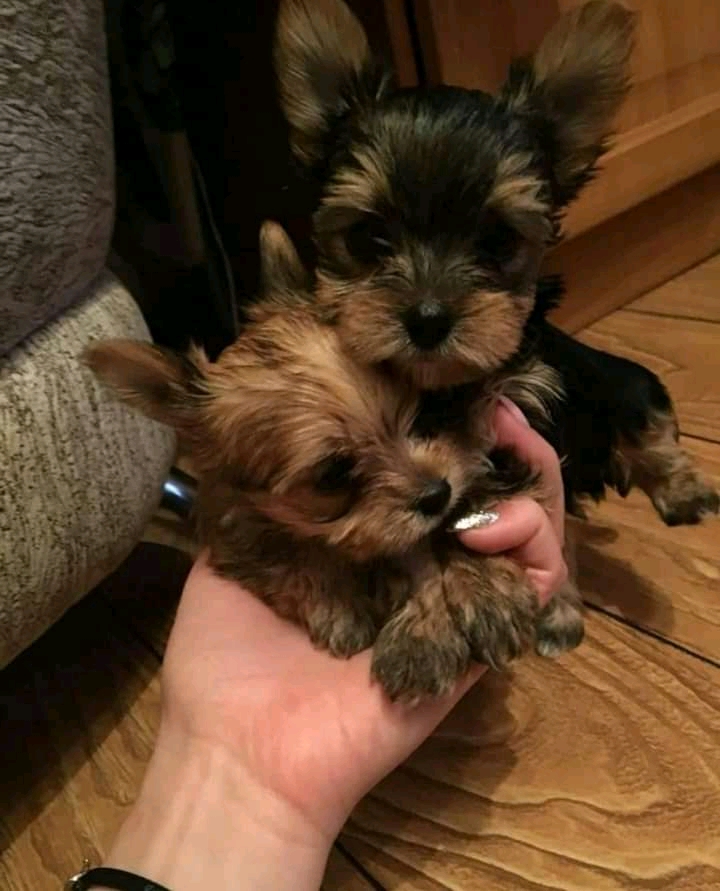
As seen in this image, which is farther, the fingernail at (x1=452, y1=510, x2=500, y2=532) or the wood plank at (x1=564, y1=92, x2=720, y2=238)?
the wood plank at (x1=564, y1=92, x2=720, y2=238)

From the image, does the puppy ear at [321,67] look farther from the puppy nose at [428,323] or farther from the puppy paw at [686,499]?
the puppy paw at [686,499]

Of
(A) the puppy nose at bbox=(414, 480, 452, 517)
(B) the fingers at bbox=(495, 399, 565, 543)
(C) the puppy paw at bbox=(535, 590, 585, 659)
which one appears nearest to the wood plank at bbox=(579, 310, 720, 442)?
(C) the puppy paw at bbox=(535, 590, 585, 659)

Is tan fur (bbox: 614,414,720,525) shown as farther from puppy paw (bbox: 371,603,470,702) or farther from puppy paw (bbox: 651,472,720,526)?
puppy paw (bbox: 371,603,470,702)

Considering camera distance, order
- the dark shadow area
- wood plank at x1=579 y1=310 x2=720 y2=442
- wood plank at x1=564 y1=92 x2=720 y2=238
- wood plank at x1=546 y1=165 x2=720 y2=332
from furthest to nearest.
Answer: wood plank at x1=546 y1=165 x2=720 y2=332
wood plank at x1=564 y1=92 x2=720 y2=238
wood plank at x1=579 y1=310 x2=720 y2=442
the dark shadow area

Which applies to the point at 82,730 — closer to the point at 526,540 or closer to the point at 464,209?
the point at 526,540

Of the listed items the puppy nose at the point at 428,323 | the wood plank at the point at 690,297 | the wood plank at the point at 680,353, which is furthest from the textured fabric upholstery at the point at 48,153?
the wood plank at the point at 690,297

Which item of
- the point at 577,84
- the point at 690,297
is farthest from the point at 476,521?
the point at 690,297
